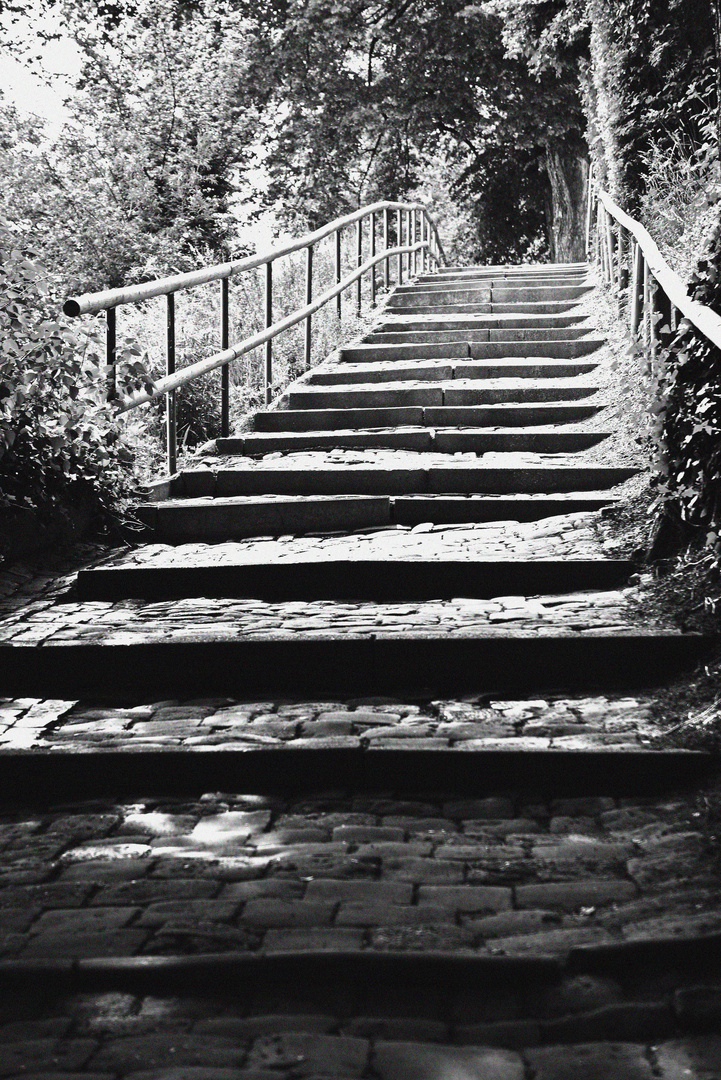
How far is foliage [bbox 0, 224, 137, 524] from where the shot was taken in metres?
5.02

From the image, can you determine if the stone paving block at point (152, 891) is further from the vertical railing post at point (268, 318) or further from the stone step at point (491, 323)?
the stone step at point (491, 323)

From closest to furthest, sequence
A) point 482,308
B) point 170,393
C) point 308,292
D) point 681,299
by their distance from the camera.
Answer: point 681,299, point 170,393, point 308,292, point 482,308

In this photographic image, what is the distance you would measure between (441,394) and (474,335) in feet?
8.82

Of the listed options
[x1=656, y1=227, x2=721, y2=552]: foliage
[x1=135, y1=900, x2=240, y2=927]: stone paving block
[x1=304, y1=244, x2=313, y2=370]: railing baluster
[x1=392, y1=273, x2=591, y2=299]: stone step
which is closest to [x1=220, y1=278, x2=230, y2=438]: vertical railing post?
[x1=304, y1=244, x2=313, y2=370]: railing baluster

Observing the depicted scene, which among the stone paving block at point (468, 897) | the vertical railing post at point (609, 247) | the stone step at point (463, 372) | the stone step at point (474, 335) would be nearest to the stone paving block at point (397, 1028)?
the stone paving block at point (468, 897)

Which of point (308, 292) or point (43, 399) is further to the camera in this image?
point (308, 292)

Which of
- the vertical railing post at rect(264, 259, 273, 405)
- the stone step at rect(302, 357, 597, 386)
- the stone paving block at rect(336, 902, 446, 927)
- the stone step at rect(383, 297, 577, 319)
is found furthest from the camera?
the stone step at rect(383, 297, 577, 319)

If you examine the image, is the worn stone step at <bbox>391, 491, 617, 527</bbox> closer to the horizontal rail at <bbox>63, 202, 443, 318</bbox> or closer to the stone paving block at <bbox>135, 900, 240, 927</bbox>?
the horizontal rail at <bbox>63, 202, 443, 318</bbox>

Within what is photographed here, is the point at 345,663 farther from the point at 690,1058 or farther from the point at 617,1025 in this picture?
the point at 690,1058

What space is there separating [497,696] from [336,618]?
0.81 metres

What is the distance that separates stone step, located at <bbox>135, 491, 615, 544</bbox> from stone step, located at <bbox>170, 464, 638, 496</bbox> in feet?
0.75

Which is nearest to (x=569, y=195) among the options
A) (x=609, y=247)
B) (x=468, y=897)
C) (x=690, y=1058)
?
(x=609, y=247)

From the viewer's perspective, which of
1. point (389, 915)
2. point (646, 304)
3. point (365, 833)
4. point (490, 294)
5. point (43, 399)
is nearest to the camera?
point (389, 915)

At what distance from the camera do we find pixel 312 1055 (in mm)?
2182
